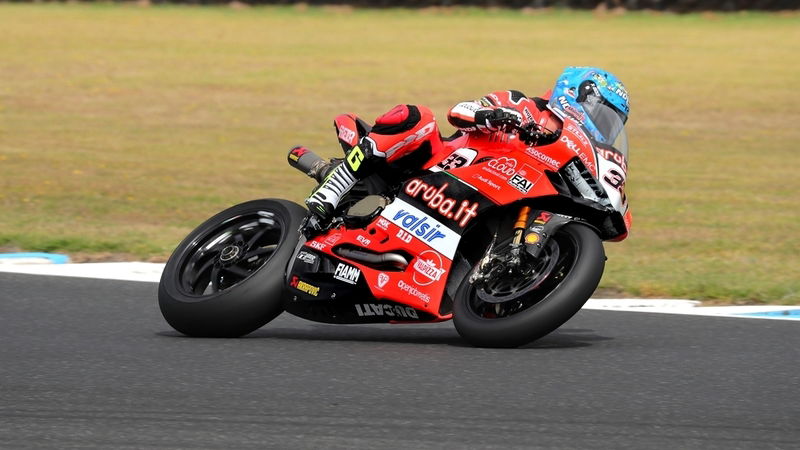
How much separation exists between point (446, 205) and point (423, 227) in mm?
141

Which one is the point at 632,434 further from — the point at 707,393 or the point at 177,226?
the point at 177,226

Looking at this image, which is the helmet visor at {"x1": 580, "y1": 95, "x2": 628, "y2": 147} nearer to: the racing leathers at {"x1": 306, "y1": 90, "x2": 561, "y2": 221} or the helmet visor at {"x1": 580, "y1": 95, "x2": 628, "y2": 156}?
the helmet visor at {"x1": 580, "y1": 95, "x2": 628, "y2": 156}

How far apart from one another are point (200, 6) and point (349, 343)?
101 ft

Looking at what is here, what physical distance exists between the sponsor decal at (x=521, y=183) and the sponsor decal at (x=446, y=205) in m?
0.19

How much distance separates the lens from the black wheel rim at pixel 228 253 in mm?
6656

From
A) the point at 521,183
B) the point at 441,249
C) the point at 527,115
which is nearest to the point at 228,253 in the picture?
the point at 441,249

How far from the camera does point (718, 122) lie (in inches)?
745

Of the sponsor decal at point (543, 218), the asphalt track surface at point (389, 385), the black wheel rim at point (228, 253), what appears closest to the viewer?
the asphalt track surface at point (389, 385)

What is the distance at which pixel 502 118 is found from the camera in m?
6.22

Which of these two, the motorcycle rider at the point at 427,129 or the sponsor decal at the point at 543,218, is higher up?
the motorcycle rider at the point at 427,129

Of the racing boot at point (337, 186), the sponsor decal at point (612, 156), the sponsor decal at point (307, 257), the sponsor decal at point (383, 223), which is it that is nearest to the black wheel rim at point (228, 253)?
the sponsor decal at point (307, 257)

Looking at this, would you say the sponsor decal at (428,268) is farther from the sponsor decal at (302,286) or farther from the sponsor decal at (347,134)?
Answer: the sponsor decal at (347,134)

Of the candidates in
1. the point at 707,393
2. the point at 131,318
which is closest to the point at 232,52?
the point at 131,318

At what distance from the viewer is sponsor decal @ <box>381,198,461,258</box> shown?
6367mm
